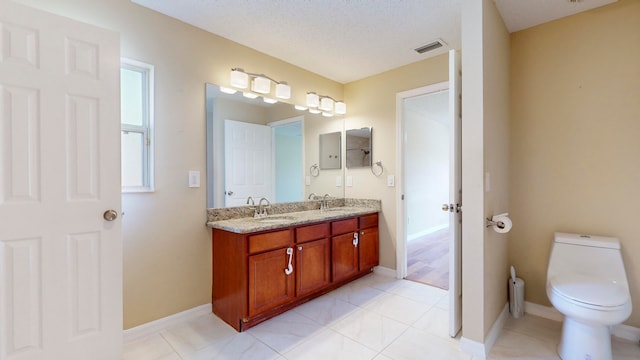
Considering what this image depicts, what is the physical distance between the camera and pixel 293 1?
1932mm

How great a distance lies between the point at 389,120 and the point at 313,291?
6.83 feet

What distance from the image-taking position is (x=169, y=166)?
2.09m

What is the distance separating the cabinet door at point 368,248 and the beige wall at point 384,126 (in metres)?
0.09

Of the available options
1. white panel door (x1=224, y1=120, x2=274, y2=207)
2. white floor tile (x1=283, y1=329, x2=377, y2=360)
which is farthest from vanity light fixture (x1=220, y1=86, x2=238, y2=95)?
white floor tile (x1=283, y1=329, x2=377, y2=360)

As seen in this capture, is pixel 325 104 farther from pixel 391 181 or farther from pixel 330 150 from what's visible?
pixel 391 181

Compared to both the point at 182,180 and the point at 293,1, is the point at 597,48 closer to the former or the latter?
the point at 293,1

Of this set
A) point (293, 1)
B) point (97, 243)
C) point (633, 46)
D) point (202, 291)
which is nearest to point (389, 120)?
point (293, 1)

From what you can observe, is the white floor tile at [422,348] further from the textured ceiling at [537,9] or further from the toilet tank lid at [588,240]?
the textured ceiling at [537,9]

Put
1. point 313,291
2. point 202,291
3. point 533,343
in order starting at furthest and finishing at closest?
point 313,291 → point 202,291 → point 533,343

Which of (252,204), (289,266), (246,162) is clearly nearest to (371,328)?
(289,266)

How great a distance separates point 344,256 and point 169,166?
1.85 metres

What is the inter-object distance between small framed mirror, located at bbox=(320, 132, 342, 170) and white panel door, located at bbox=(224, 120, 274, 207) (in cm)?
81

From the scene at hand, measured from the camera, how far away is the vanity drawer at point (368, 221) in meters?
3.07

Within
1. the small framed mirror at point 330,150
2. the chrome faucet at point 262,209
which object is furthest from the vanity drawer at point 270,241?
the small framed mirror at point 330,150
